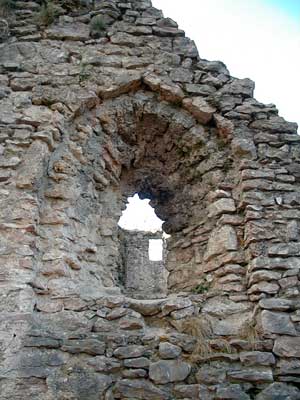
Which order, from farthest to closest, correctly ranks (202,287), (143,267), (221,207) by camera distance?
1. (143,267)
2. (221,207)
3. (202,287)

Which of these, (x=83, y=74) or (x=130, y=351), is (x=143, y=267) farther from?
(x=130, y=351)

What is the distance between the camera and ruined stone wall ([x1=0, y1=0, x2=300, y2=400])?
3.34 meters

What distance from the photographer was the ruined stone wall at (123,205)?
3340mm

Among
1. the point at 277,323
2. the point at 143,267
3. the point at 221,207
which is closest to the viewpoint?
the point at 277,323

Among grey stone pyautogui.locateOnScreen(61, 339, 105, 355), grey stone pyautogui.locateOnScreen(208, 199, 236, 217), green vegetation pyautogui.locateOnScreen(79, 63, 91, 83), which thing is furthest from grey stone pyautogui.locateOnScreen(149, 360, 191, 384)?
green vegetation pyautogui.locateOnScreen(79, 63, 91, 83)

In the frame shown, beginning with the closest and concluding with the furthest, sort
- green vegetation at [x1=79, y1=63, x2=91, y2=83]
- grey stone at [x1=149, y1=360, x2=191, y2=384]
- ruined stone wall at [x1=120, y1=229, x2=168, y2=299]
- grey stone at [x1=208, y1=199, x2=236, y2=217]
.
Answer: grey stone at [x1=149, y1=360, x2=191, y2=384]
grey stone at [x1=208, y1=199, x2=236, y2=217]
green vegetation at [x1=79, y1=63, x2=91, y2=83]
ruined stone wall at [x1=120, y1=229, x2=168, y2=299]

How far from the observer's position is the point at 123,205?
15.5ft

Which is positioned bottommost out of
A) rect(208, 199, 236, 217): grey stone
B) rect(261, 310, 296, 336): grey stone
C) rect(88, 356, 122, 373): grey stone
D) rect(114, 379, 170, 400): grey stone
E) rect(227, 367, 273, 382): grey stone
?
rect(114, 379, 170, 400): grey stone

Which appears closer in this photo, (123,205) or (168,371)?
(168,371)

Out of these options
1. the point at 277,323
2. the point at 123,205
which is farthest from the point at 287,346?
the point at 123,205

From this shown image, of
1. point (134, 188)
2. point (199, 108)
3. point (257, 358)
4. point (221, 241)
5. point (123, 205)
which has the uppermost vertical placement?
point (199, 108)

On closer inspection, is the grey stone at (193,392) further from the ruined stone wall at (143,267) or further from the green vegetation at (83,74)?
the ruined stone wall at (143,267)

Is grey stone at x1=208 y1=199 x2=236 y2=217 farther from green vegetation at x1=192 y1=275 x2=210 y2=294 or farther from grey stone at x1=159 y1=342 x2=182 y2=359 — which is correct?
grey stone at x1=159 y1=342 x2=182 y2=359

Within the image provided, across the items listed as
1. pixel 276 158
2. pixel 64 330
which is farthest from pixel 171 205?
pixel 64 330
